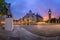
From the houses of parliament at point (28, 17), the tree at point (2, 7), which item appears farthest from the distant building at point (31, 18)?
the tree at point (2, 7)

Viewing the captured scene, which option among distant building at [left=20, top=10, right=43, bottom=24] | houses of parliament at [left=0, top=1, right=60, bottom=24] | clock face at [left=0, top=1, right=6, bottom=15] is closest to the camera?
clock face at [left=0, top=1, right=6, bottom=15]

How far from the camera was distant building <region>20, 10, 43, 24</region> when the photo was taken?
41.7 feet

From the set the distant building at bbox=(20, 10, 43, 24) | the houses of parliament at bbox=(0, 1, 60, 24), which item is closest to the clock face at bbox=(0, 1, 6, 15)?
the houses of parliament at bbox=(0, 1, 60, 24)

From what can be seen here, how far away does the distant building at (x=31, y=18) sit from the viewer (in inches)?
501

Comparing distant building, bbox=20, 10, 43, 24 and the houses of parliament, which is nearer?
the houses of parliament

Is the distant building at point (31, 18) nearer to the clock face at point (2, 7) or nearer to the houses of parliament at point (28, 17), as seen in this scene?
the houses of parliament at point (28, 17)

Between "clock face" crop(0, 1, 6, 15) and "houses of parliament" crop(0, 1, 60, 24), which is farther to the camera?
"houses of parliament" crop(0, 1, 60, 24)

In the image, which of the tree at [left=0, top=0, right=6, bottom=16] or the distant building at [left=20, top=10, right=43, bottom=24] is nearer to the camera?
the tree at [left=0, top=0, right=6, bottom=16]

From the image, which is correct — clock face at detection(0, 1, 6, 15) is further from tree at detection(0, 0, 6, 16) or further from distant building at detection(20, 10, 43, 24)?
distant building at detection(20, 10, 43, 24)

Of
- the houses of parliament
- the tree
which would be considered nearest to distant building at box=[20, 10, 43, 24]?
the houses of parliament

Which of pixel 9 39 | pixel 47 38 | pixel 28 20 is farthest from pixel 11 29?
pixel 28 20

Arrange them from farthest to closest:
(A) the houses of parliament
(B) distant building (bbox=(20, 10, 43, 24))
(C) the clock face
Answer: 1. (B) distant building (bbox=(20, 10, 43, 24))
2. (A) the houses of parliament
3. (C) the clock face

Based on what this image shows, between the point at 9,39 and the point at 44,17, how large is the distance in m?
5.39

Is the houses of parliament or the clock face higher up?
the clock face
